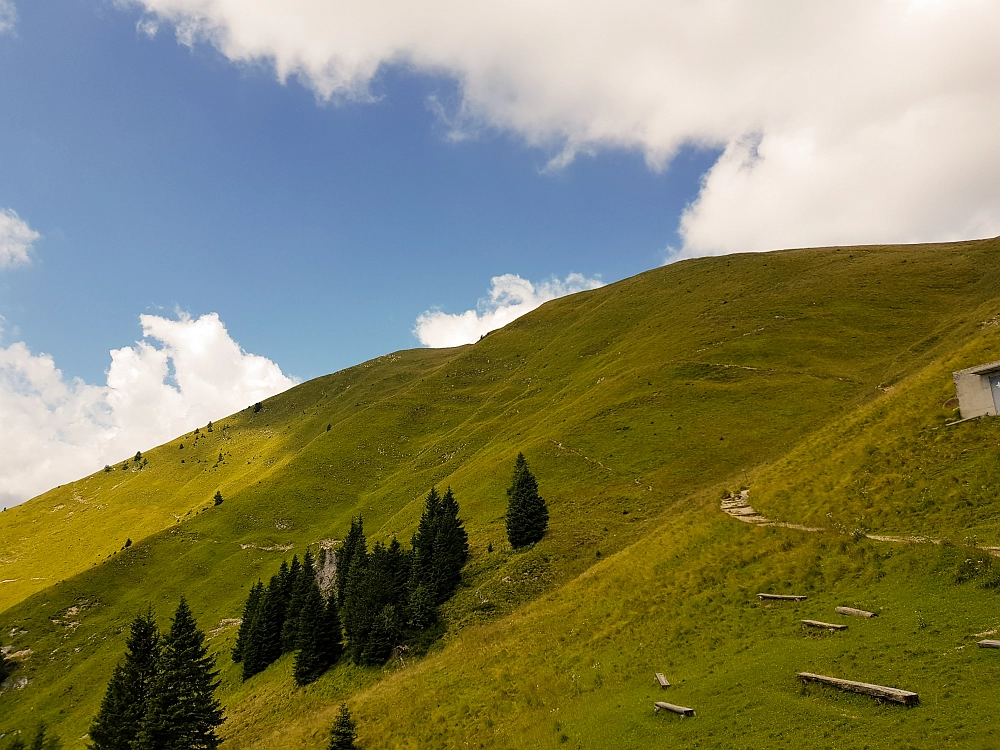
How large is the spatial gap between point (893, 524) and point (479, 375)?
158232 millimetres

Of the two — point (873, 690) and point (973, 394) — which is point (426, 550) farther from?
point (973, 394)

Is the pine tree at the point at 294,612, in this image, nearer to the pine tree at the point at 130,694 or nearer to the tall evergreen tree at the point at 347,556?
the tall evergreen tree at the point at 347,556

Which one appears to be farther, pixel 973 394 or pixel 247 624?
pixel 247 624

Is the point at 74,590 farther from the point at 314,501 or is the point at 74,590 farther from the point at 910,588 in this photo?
the point at 910,588

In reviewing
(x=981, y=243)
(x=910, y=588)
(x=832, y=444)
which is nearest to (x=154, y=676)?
(x=910, y=588)

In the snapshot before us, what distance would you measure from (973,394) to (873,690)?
2621 centimetres

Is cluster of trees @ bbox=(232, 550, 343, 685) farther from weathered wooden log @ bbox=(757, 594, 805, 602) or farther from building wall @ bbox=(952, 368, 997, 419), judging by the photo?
building wall @ bbox=(952, 368, 997, 419)

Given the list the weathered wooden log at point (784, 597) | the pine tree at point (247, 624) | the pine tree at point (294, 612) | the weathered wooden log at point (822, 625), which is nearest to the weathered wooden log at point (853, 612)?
the weathered wooden log at point (822, 625)

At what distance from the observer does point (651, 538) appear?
39312mm

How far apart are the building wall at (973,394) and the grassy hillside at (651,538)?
2.02 m

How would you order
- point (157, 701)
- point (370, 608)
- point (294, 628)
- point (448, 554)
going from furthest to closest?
point (294, 628), point (448, 554), point (370, 608), point (157, 701)

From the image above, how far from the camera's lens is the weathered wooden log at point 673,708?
17.1 metres

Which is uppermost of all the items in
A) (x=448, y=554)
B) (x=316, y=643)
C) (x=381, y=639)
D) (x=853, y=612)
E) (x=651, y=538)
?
(x=853, y=612)

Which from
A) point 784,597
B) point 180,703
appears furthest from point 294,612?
point 784,597
